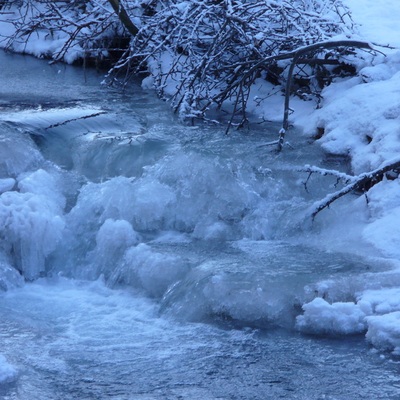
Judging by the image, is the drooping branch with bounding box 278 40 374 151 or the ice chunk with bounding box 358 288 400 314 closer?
the ice chunk with bounding box 358 288 400 314

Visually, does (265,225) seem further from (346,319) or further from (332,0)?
(332,0)

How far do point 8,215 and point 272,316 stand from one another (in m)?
2.22

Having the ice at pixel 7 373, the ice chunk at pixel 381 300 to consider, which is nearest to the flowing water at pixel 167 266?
the ice at pixel 7 373

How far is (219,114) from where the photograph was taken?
889 cm

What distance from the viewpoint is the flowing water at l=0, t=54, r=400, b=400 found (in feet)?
13.9

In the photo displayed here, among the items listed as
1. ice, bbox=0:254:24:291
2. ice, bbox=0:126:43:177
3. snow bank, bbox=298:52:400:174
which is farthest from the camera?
snow bank, bbox=298:52:400:174

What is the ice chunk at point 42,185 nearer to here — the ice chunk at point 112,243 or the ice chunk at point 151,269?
the ice chunk at point 112,243

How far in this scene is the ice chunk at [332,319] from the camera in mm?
4672

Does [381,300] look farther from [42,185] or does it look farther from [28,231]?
[42,185]

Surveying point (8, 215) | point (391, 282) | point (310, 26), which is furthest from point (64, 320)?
point (310, 26)

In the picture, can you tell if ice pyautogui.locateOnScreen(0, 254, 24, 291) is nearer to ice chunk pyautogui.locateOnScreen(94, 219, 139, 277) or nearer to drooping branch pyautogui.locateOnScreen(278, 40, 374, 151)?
ice chunk pyautogui.locateOnScreen(94, 219, 139, 277)

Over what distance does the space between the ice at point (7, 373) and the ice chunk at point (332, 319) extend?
5.54 ft

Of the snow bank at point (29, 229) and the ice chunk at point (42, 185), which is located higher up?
the ice chunk at point (42, 185)

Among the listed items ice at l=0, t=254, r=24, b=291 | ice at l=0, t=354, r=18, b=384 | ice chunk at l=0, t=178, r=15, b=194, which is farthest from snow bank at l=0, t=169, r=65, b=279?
ice at l=0, t=354, r=18, b=384
